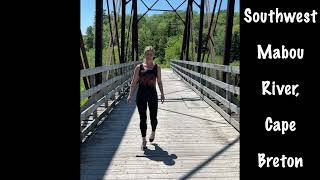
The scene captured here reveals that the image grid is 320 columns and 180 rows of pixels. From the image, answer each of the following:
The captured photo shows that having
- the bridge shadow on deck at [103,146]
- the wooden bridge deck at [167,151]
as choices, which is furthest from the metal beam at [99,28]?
the wooden bridge deck at [167,151]

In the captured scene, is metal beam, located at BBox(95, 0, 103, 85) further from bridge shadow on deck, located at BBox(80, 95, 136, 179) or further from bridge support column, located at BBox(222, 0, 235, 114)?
bridge support column, located at BBox(222, 0, 235, 114)

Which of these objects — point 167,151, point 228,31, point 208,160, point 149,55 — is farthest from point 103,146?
point 228,31

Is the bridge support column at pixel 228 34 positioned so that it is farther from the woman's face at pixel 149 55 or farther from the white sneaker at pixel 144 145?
the woman's face at pixel 149 55

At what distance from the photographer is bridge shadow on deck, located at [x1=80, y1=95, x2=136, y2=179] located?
477 centimetres

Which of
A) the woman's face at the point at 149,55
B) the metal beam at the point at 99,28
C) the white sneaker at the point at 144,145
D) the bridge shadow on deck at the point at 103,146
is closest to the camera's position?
the bridge shadow on deck at the point at 103,146

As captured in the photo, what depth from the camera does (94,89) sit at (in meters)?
7.19

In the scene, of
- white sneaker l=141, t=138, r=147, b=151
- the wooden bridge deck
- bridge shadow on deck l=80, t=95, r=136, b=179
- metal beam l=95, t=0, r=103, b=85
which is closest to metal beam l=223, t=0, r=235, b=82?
the wooden bridge deck

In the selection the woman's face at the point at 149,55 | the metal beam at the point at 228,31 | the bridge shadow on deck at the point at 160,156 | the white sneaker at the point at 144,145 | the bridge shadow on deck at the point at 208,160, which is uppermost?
the metal beam at the point at 228,31

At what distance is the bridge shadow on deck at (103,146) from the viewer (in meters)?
4.77

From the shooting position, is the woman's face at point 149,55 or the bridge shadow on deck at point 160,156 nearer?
the bridge shadow on deck at point 160,156

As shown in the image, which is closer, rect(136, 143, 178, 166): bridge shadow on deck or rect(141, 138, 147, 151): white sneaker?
rect(136, 143, 178, 166): bridge shadow on deck

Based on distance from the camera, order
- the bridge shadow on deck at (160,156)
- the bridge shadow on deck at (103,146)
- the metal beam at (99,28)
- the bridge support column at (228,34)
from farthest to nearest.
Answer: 1. the bridge support column at (228,34)
2. the metal beam at (99,28)
3. the bridge shadow on deck at (160,156)
4. the bridge shadow on deck at (103,146)

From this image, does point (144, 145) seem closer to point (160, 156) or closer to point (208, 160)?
point (160, 156)

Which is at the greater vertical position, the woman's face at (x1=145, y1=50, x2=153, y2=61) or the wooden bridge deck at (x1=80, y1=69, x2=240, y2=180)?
the woman's face at (x1=145, y1=50, x2=153, y2=61)
